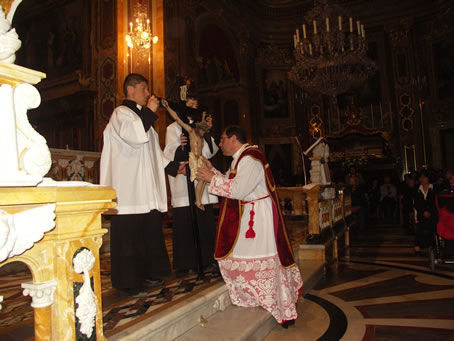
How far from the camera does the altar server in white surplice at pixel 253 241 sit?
3160 mm

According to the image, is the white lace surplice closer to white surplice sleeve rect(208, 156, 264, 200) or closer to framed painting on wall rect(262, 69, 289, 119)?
white surplice sleeve rect(208, 156, 264, 200)

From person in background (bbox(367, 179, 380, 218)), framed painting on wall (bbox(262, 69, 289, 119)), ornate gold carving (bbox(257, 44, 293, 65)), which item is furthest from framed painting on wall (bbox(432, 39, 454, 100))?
framed painting on wall (bbox(262, 69, 289, 119))

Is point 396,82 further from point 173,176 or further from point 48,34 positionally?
point 173,176

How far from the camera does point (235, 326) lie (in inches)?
110

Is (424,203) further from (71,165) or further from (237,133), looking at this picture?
(71,165)

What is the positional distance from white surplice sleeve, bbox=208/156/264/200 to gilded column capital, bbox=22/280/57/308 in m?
1.88

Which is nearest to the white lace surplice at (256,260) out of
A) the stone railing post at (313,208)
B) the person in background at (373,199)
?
the stone railing post at (313,208)

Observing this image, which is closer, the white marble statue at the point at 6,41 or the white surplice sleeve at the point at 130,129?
the white marble statue at the point at 6,41

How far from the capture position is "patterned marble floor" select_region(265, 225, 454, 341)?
3072mm

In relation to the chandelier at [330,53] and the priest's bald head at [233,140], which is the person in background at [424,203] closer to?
the priest's bald head at [233,140]

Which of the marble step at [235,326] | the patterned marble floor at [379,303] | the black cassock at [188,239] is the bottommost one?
the patterned marble floor at [379,303]

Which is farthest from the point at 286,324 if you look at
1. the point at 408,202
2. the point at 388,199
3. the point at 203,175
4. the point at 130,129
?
the point at 388,199

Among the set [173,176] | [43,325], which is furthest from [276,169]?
[43,325]

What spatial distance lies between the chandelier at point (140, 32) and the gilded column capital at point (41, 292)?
7.33 m
